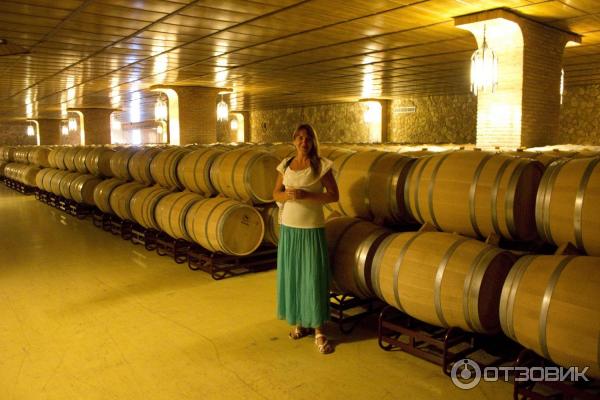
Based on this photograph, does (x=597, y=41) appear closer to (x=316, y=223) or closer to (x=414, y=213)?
(x=414, y=213)

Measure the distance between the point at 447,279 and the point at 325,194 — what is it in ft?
3.36

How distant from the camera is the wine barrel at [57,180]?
34.8 feet

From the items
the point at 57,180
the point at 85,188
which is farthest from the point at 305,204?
the point at 57,180

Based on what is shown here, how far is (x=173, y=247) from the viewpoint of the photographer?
6.11 m

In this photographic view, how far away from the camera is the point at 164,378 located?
3119 mm

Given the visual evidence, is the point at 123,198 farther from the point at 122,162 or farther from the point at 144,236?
the point at 122,162

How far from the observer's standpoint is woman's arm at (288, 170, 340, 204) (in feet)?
11.3

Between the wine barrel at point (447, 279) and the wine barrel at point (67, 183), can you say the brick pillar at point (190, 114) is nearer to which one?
the wine barrel at point (67, 183)

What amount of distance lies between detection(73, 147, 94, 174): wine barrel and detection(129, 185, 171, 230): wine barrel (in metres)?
3.28

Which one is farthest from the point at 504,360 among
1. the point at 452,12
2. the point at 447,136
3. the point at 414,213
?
the point at 447,136

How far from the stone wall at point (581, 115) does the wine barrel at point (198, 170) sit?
11028 mm

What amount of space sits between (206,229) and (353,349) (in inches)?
93.4

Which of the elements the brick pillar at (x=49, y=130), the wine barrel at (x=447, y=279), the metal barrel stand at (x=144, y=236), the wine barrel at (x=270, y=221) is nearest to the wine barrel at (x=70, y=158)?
the metal barrel stand at (x=144, y=236)

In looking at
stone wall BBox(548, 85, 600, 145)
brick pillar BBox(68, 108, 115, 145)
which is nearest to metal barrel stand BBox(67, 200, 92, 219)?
brick pillar BBox(68, 108, 115, 145)
